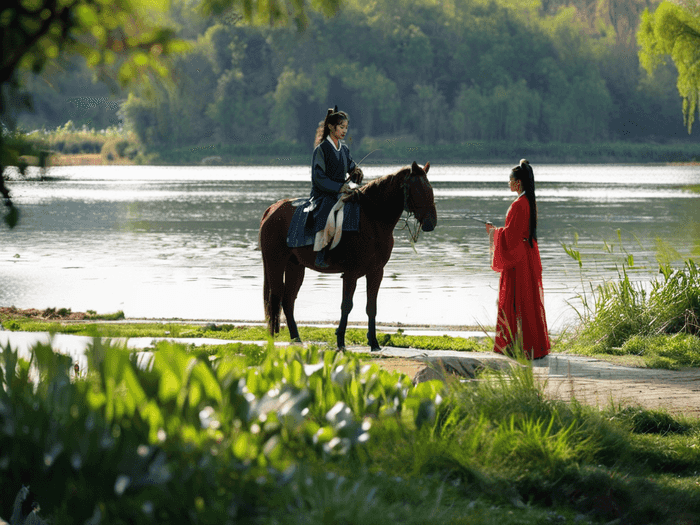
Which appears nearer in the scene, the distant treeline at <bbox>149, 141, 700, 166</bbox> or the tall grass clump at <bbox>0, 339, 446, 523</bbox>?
the tall grass clump at <bbox>0, 339, 446, 523</bbox>

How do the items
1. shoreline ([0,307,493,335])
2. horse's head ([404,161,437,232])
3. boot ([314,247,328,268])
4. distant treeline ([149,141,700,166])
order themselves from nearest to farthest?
horse's head ([404,161,437,232])
boot ([314,247,328,268])
shoreline ([0,307,493,335])
distant treeline ([149,141,700,166])

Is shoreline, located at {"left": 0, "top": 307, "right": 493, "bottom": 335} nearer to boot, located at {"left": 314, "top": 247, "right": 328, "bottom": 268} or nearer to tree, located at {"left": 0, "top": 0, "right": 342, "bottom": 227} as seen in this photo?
boot, located at {"left": 314, "top": 247, "right": 328, "bottom": 268}

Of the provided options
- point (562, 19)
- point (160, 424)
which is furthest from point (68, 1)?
point (562, 19)

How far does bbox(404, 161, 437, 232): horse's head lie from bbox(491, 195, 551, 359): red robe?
76 centimetres

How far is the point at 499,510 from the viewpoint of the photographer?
444cm

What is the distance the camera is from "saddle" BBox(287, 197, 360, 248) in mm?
9164

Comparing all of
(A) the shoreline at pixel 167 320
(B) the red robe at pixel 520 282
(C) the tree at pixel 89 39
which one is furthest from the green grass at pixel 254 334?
(C) the tree at pixel 89 39

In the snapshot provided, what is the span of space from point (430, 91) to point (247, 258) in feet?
352

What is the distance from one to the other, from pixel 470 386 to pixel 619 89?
143241 millimetres

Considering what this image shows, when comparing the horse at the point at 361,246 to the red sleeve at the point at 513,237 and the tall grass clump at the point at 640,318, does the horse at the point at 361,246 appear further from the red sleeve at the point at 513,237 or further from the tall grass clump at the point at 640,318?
the tall grass clump at the point at 640,318

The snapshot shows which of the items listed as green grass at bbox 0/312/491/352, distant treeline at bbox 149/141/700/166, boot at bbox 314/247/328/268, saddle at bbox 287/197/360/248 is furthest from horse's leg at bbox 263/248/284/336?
distant treeline at bbox 149/141/700/166

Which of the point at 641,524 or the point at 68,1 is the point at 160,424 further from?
the point at 641,524

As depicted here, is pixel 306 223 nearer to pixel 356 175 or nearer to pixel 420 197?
pixel 356 175

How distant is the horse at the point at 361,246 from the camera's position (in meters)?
8.89
